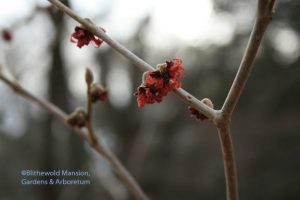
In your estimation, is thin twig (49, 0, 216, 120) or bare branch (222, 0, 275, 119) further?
thin twig (49, 0, 216, 120)

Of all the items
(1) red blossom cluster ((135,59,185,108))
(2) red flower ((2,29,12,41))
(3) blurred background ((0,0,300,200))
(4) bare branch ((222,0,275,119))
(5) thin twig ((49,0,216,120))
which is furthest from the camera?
(3) blurred background ((0,0,300,200))

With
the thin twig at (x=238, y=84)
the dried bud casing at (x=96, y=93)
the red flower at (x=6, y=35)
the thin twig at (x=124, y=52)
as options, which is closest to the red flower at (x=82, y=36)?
the thin twig at (x=124, y=52)

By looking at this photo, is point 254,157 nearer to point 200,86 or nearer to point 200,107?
point 200,86

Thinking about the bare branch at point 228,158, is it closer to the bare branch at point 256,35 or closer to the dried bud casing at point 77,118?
the bare branch at point 256,35

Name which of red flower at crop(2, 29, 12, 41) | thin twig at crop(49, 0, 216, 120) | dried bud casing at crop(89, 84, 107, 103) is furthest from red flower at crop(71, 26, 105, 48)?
red flower at crop(2, 29, 12, 41)

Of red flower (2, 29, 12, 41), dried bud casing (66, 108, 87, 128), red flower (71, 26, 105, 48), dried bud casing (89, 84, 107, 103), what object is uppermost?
red flower (2, 29, 12, 41)

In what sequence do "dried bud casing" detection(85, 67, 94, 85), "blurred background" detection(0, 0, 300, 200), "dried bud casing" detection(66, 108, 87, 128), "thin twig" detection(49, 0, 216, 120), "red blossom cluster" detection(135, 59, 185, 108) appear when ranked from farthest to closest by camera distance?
"blurred background" detection(0, 0, 300, 200) < "dried bud casing" detection(66, 108, 87, 128) < "dried bud casing" detection(85, 67, 94, 85) < "red blossom cluster" detection(135, 59, 185, 108) < "thin twig" detection(49, 0, 216, 120)

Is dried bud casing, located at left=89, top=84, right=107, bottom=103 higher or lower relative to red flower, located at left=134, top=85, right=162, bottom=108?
higher

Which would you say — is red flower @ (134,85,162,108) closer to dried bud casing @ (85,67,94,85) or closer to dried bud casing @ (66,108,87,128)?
dried bud casing @ (85,67,94,85)
